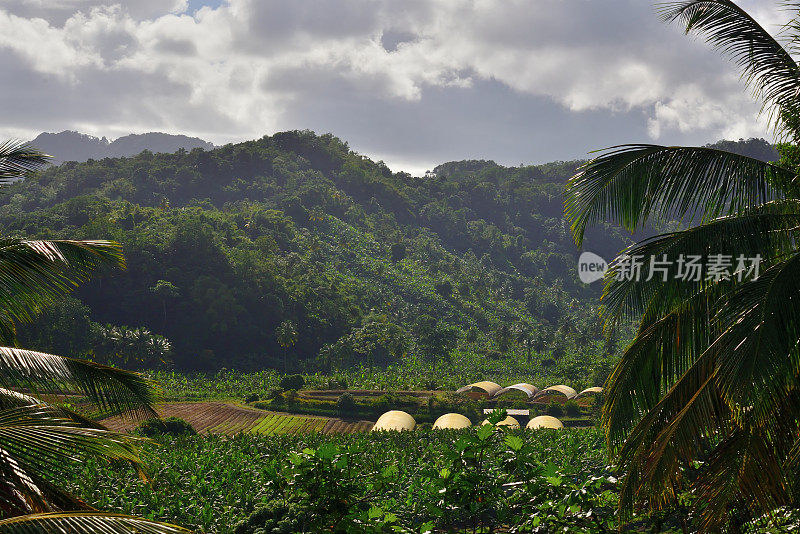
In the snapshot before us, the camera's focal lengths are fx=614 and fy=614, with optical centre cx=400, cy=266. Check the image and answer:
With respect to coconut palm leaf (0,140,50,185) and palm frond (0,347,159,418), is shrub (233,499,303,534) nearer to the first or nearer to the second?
palm frond (0,347,159,418)

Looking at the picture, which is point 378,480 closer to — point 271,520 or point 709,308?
point 709,308

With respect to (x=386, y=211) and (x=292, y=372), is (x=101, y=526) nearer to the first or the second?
(x=292, y=372)

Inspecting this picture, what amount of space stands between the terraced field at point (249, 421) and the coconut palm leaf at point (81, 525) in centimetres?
3044

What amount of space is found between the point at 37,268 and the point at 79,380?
1345mm

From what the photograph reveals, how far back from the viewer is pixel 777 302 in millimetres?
4223

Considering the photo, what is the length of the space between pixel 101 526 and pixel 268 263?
65.0 meters

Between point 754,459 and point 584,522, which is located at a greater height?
point 754,459

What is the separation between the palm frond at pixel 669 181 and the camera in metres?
5.60

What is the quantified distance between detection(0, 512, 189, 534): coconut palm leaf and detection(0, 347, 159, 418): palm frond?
2.91 metres

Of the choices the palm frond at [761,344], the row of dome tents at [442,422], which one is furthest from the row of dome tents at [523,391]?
the palm frond at [761,344]

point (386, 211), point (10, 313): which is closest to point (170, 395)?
point (10, 313)

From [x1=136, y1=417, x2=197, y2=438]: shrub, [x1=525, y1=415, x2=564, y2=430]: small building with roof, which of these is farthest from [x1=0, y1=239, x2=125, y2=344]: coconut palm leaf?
[x1=525, y1=415, x2=564, y2=430]: small building with roof

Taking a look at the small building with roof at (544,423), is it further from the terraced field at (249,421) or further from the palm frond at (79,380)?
the palm frond at (79,380)

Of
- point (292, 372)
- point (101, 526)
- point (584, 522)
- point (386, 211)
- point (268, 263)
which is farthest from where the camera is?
point (386, 211)
